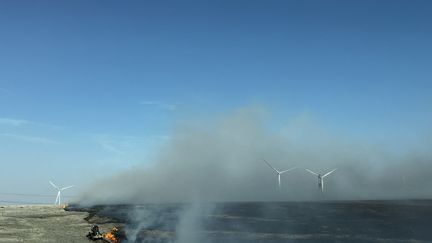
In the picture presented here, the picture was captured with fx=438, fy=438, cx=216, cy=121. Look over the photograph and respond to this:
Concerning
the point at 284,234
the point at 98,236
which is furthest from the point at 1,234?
the point at 284,234

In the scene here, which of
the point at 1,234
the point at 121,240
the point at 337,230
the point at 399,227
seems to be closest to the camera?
the point at 121,240

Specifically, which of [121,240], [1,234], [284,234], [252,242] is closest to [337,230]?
[284,234]

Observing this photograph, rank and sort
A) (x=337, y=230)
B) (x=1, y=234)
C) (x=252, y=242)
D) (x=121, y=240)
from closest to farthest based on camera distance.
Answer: (x=121, y=240) < (x=252, y=242) < (x=1, y=234) < (x=337, y=230)

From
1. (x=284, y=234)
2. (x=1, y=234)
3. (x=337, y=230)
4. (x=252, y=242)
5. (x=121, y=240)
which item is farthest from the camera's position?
(x=337, y=230)

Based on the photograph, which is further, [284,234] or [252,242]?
[284,234]

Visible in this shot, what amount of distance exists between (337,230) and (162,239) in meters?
53.2

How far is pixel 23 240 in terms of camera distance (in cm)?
9031

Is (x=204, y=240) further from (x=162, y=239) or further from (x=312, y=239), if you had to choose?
(x=312, y=239)

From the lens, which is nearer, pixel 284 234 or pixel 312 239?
pixel 312 239

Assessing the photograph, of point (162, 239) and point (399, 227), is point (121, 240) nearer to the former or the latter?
point (162, 239)

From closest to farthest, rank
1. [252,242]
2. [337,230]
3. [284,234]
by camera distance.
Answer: [252,242]
[284,234]
[337,230]

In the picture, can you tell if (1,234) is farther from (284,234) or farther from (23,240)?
(284,234)

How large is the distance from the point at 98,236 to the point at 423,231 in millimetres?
84657

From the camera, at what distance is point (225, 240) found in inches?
3676
